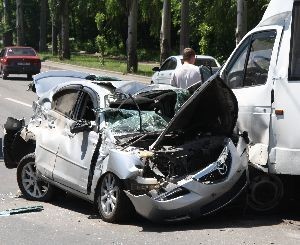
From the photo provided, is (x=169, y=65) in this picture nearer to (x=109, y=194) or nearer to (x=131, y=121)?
(x=131, y=121)

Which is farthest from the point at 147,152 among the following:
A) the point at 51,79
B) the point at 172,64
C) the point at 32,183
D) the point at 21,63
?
the point at 21,63

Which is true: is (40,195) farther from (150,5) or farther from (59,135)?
(150,5)

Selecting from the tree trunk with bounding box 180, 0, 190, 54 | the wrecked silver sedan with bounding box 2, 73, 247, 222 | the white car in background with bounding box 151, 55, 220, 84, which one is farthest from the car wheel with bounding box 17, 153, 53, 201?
the tree trunk with bounding box 180, 0, 190, 54

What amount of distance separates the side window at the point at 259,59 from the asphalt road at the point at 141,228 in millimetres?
1552

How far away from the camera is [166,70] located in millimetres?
23234

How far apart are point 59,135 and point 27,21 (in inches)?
2479

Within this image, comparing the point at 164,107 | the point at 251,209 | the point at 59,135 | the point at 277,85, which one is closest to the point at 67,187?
the point at 59,135

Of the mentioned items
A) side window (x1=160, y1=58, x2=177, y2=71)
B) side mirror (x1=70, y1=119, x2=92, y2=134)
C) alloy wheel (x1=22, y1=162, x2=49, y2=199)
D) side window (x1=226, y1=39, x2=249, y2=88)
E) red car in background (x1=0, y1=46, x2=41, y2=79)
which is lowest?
red car in background (x1=0, y1=46, x2=41, y2=79)

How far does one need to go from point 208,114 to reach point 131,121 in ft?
3.15

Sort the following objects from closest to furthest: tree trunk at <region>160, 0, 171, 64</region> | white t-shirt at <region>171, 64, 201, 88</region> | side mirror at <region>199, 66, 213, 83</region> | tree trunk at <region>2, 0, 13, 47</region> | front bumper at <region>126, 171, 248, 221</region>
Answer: front bumper at <region>126, 171, 248, 221</region> → side mirror at <region>199, 66, 213, 83</region> → white t-shirt at <region>171, 64, 201, 88</region> → tree trunk at <region>160, 0, 171, 64</region> → tree trunk at <region>2, 0, 13, 47</region>

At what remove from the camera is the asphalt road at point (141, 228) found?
7062mm

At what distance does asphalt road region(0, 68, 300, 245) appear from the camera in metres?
7.06

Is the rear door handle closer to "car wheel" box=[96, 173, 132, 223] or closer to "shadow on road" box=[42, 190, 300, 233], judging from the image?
"shadow on road" box=[42, 190, 300, 233]

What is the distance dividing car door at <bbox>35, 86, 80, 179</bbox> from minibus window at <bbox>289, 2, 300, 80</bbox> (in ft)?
9.90
